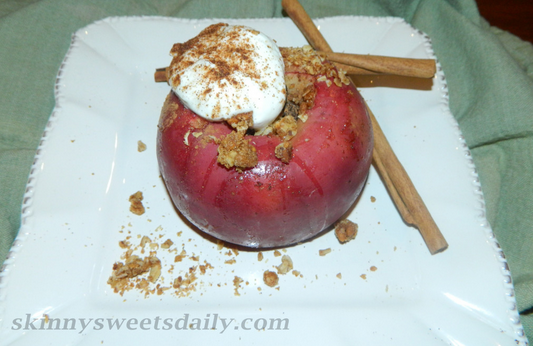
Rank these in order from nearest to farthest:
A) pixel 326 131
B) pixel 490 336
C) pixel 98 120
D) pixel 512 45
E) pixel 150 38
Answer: pixel 326 131
pixel 490 336
pixel 98 120
pixel 150 38
pixel 512 45

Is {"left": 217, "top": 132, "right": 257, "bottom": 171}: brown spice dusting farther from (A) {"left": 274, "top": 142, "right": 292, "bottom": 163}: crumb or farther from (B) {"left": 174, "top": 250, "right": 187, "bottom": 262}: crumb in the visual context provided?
(B) {"left": 174, "top": 250, "right": 187, "bottom": 262}: crumb

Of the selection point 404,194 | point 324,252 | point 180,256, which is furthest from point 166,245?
point 404,194

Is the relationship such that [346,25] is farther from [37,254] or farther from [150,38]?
[37,254]

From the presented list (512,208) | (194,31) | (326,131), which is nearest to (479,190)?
(512,208)

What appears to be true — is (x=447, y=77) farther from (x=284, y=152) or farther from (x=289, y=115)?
(x=284, y=152)

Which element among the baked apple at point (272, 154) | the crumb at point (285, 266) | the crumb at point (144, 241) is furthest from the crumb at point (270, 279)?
the crumb at point (144, 241)

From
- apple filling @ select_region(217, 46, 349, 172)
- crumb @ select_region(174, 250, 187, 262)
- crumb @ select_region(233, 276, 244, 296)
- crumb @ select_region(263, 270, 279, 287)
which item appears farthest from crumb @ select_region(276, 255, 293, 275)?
apple filling @ select_region(217, 46, 349, 172)

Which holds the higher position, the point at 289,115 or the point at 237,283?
the point at 289,115

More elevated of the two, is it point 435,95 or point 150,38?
point 150,38
